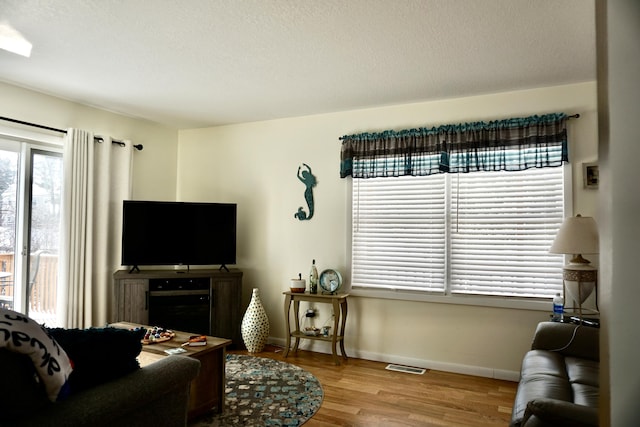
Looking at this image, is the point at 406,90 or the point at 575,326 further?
the point at 406,90

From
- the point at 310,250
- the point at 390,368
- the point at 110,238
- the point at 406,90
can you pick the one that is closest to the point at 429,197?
the point at 406,90

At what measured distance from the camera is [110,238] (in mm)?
4410

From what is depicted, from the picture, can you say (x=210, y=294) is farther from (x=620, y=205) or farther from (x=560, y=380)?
(x=620, y=205)

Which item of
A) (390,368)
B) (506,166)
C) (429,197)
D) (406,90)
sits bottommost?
(390,368)

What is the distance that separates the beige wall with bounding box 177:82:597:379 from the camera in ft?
11.7

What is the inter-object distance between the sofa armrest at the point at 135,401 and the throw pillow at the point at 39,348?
0.07m

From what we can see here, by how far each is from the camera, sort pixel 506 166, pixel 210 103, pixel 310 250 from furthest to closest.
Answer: pixel 310 250 → pixel 210 103 → pixel 506 166

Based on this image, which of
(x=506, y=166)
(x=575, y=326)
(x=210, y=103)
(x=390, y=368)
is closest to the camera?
(x=575, y=326)

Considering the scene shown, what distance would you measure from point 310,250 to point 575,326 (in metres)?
2.53

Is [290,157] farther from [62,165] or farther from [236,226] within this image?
[62,165]

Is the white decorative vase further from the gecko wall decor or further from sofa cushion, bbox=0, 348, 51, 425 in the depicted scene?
sofa cushion, bbox=0, 348, 51, 425

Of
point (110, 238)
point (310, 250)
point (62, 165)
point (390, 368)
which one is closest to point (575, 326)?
point (390, 368)

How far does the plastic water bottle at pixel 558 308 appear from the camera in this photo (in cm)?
304

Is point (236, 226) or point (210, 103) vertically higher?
point (210, 103)
